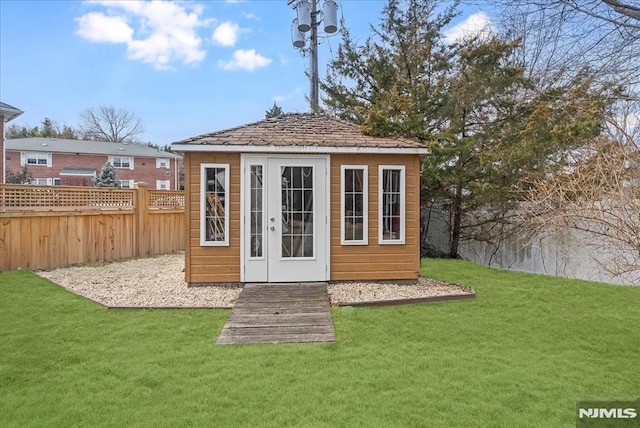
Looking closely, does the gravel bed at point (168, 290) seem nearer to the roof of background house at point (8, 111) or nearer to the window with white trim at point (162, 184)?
the roof of background house at point (8, 111)

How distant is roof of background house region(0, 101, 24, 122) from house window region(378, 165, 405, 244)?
13.6 meters

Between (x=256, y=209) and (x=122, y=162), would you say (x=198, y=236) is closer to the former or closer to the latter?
(x=256, y=209)

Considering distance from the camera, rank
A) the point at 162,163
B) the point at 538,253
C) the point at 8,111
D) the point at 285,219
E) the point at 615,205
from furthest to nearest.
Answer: the point at 162,163 < the point at 8,111 < the point at 538,253 < the point at 285,219 < the point at 615,205

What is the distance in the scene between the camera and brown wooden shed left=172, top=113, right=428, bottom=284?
644 cm

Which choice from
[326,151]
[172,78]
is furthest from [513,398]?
[172,78]

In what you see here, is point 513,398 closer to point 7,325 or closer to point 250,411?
point 250,411

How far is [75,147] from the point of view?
87.7 feet

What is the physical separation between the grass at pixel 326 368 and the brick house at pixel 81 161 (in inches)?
897

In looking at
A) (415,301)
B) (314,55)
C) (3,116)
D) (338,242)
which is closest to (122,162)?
(3,116)

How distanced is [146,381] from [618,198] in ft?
14.1

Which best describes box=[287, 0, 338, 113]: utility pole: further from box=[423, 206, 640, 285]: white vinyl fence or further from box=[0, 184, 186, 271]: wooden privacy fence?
box=[423, 206, 640, 285]: white vinyl fence

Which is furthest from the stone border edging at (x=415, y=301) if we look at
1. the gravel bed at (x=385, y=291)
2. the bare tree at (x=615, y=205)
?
the bare tree at (x=615, y=205)

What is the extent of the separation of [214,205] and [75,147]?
25.5 metres

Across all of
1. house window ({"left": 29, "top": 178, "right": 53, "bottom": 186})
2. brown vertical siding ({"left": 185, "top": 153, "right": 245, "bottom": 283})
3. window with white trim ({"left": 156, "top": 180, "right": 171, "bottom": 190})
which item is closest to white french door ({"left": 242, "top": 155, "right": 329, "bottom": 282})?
brown vertical siding ({"left": 185, "top": 153, "right": 245, "bottom": 283})
